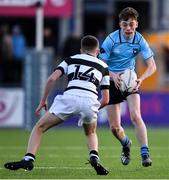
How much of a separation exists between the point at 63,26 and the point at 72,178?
858 inches

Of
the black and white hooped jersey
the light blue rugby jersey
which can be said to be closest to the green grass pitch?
the black and white hooped jersey

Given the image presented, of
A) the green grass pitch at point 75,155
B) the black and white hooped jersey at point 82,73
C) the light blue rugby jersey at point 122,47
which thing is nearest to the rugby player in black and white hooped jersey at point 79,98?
the black and white hooped jersey at point 82,73

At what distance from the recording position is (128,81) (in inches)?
595

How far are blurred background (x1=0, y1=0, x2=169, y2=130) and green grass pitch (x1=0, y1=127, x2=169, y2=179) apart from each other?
2.93ft

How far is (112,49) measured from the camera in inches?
597

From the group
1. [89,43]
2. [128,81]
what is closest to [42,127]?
[89,43]

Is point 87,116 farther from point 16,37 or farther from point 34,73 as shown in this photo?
point 16,37

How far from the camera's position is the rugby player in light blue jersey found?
14.9m

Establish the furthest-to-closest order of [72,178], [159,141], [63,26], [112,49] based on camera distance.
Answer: [63,26], [159,141], [112,49], [72,178]

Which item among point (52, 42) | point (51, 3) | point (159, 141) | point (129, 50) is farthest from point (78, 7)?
point (129, 50)

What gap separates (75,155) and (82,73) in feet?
14.8

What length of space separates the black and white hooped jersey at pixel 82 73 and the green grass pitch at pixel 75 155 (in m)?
1.14

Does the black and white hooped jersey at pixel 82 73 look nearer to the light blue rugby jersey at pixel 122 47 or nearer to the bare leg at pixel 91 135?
the bare leg at pixel 91 135

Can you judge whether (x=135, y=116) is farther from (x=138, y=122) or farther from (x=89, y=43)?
(x=89, y=43)
